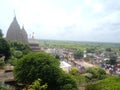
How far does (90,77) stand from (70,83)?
11.8 meters

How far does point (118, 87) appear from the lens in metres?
17.7

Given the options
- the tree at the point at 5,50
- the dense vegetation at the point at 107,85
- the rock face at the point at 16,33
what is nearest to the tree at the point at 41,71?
the dense vegetation at the point at 107,85

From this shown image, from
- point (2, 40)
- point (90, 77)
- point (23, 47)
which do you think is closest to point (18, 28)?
point (23, 47)

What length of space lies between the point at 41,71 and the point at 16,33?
76.5ft

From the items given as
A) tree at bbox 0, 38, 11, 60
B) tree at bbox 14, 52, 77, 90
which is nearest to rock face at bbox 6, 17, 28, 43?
tree at bbox 0, 38, 11, 60

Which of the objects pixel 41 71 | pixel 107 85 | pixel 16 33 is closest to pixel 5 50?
pixel 41 71

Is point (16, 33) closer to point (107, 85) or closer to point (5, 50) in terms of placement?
point (5, 50)

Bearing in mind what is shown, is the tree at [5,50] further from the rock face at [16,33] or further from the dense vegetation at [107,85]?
the rock face at [16,33]

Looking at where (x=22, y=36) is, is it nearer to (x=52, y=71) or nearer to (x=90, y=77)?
(x=90, y=77)

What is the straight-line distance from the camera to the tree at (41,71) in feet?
56.9

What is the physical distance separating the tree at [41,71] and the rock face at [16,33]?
21684 mm

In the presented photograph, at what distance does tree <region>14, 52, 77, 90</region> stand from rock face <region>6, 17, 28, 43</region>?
71.1 feet

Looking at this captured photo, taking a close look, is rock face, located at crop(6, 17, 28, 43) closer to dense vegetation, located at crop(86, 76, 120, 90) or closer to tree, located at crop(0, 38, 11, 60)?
tree, located at crop(0, 38, 11, 60)

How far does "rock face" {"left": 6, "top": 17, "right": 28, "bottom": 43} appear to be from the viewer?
130 ft
